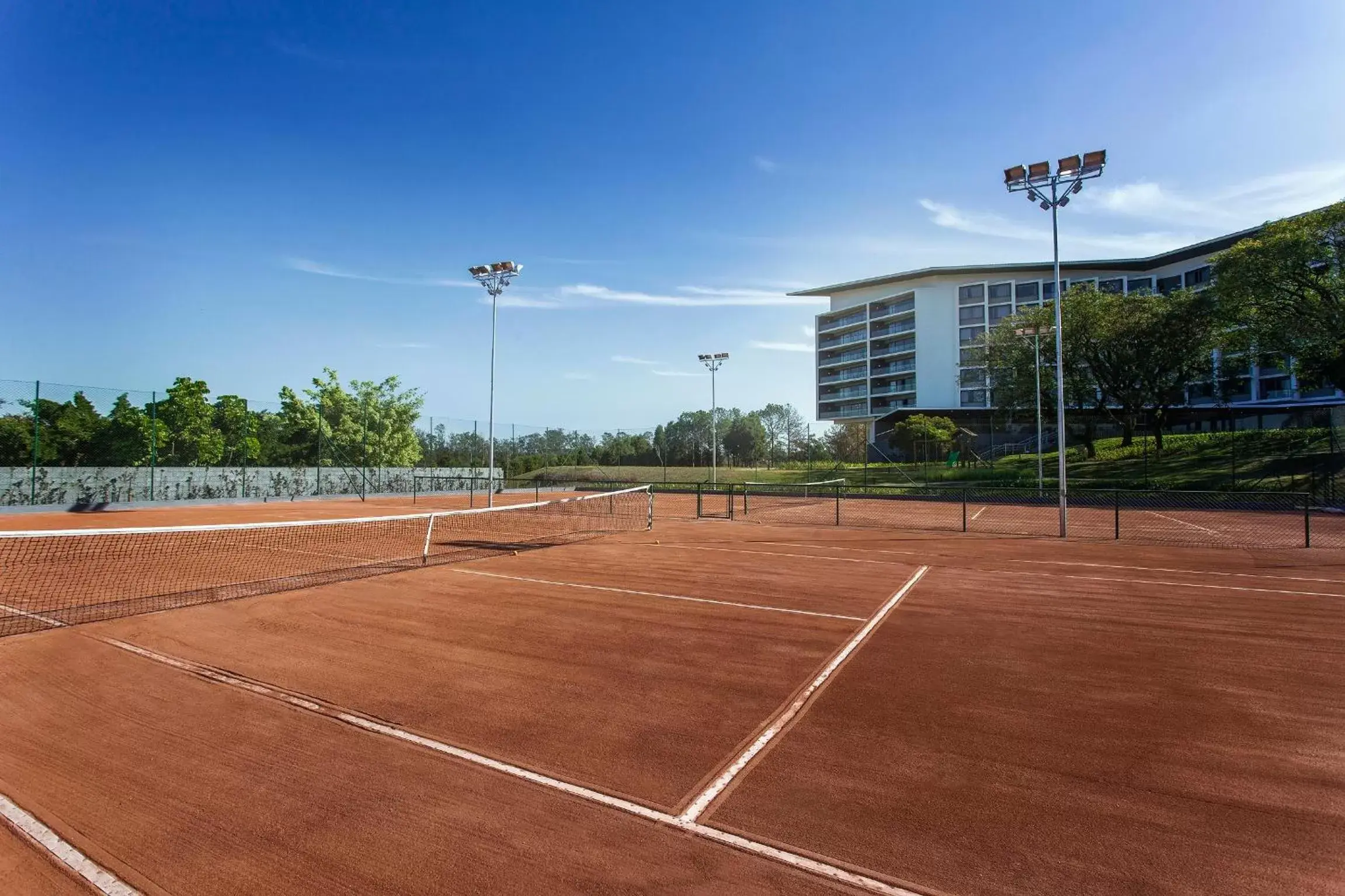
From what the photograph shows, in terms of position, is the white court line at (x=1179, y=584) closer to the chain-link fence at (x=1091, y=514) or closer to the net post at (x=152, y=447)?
the chain-link fence at (x=1091, y=514)

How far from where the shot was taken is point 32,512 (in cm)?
2602

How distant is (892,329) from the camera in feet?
295

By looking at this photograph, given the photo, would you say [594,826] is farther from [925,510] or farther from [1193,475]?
[1193,475]

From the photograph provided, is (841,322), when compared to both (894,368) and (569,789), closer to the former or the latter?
(894,368)

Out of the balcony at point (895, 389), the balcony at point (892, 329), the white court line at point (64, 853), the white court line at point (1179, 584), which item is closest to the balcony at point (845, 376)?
the balcony at point (895, 389)

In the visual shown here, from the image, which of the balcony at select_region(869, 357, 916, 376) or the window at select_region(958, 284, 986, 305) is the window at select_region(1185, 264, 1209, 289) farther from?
the balcony at select_region(869, 357, 916, 376)

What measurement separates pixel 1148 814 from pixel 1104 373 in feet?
172

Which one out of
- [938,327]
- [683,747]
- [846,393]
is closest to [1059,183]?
[683,747]

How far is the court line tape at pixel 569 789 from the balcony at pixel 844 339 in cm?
9310

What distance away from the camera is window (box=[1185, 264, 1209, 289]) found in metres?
69.1

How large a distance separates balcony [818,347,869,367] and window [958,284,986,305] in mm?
14614

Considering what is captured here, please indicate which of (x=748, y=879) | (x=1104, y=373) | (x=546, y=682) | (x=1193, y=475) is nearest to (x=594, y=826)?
(x=748, y=879)

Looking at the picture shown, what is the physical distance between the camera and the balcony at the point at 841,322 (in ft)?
308

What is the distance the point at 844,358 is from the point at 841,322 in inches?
227
